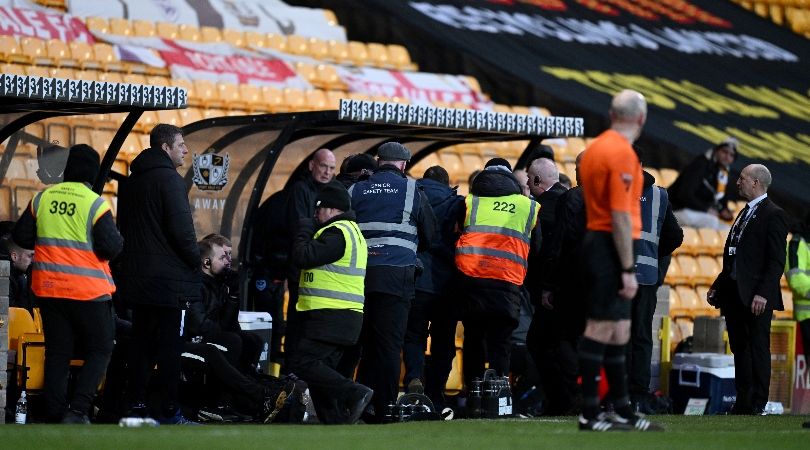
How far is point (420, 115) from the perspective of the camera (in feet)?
43.2

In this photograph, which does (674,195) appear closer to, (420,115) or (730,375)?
(730,375)

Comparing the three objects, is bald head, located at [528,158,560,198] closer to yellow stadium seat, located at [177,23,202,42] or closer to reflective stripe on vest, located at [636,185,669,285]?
reflective stripe on vest, located at [636,185,669,285]

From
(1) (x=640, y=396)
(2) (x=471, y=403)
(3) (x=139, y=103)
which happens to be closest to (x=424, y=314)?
A: (2) (x=471, y=403)

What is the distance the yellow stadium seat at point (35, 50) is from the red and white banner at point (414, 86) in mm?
4048

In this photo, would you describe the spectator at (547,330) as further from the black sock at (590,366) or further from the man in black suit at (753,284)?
the black sock at (590,366)

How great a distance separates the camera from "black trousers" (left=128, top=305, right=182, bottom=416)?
10328 mm

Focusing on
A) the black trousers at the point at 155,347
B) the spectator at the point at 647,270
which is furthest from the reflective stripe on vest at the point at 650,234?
the black trousers at the point at 155,347

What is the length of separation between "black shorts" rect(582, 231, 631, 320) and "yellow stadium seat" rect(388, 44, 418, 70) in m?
13.5

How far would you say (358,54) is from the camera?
2181 cm

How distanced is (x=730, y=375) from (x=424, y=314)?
11.4 ft

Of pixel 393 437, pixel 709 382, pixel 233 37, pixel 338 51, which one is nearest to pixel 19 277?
pixel 393 437

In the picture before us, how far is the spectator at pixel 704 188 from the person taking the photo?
20281mm

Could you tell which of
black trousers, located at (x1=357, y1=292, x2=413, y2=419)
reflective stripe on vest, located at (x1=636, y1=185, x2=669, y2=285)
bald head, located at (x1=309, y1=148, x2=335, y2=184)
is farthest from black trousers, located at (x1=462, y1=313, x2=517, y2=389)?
bald head, located at (x1=309, y1=148, x2=335, y2=184)

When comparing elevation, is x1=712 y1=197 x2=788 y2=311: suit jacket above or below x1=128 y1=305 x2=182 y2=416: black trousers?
above
